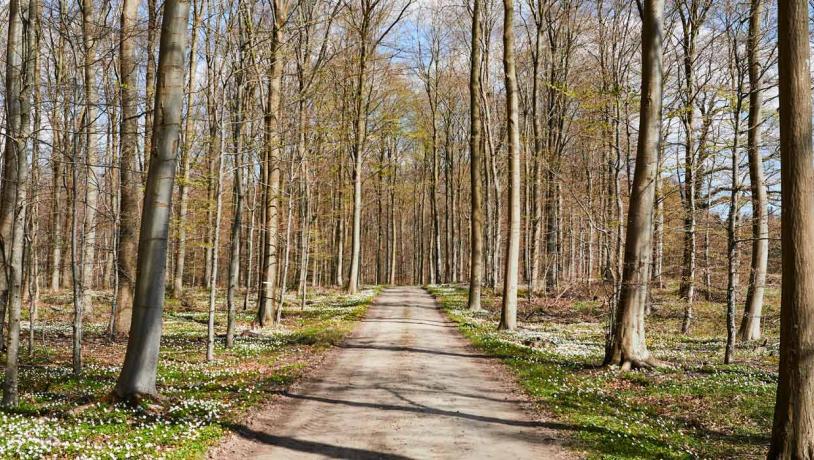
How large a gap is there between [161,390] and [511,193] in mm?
12901

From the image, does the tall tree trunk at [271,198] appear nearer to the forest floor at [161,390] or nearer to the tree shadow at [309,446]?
the forest floor at [161,390]

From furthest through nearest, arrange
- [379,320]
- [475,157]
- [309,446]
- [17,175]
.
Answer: [475,157] → [379,320] → [17,175] → [309,446]

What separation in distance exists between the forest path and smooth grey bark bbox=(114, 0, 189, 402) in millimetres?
2013

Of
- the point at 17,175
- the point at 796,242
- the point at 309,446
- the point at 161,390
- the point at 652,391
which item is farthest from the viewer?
the point at 652,391

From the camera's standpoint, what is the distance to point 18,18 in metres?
10.2

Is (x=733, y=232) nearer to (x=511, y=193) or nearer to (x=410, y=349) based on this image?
(x=511, y=193)

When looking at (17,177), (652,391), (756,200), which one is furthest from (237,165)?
(756,200)

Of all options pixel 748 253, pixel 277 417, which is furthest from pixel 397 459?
pixel 748 253

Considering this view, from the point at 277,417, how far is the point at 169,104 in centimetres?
546

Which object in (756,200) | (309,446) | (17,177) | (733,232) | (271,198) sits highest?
(271,198)

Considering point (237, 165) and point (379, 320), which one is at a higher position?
point (237, 165)

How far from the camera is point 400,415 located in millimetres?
9047

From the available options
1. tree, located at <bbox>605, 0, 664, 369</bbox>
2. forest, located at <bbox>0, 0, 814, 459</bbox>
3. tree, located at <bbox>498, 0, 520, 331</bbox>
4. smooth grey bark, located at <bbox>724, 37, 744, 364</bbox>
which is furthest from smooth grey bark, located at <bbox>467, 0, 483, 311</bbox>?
tree, located at <bbox>605, 0, 664, 369</bbox>

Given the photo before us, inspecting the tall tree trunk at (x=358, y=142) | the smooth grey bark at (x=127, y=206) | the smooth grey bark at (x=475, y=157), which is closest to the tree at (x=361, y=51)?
the tall tree trunk at (x=358, y=142)
